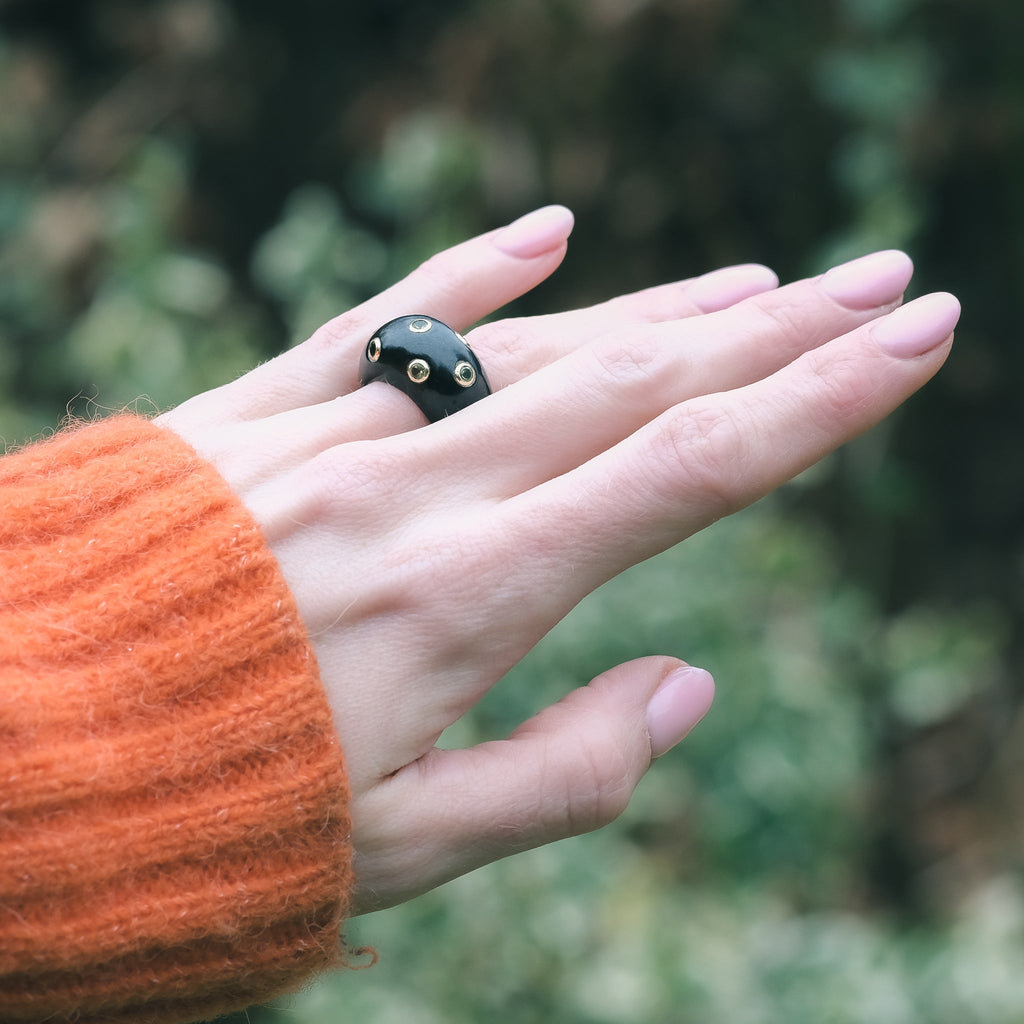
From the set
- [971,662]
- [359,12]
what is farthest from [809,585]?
[359,12]

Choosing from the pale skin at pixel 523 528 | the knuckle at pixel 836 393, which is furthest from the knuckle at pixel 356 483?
the knuckle at pixel 836 393

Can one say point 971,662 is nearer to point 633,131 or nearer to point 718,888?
point 718,888

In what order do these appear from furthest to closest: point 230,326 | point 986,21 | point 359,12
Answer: point 359,12
point 986,21
point 230,326

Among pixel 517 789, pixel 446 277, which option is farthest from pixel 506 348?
pixel 517 789

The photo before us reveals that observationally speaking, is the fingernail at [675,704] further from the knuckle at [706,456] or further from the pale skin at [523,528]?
the knuckle at [706,456]

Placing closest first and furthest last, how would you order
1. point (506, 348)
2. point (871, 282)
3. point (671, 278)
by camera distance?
1. point (871, 282)
2. point (506, 348)
3. point (671, 278)

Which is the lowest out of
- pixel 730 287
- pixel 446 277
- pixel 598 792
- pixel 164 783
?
pixel 598 792

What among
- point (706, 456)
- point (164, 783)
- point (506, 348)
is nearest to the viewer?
point (164, 783)

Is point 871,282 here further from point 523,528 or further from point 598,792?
point 598,792
